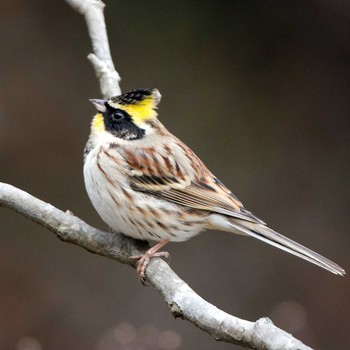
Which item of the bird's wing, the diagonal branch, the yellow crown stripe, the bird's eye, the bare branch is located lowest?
the diagonal branch

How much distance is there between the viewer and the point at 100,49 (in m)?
5.08

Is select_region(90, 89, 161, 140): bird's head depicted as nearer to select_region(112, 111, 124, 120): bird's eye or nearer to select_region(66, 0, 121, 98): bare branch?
select_region(112, 111, 124, 120): bird's eye

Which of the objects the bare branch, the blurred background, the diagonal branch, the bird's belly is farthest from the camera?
the blurred background

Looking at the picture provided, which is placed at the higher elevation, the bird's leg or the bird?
the bird

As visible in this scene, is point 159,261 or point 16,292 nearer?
point 159,261

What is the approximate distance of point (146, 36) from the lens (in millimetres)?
7645

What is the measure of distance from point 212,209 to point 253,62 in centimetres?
346

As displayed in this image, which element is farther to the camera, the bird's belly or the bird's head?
the bird's head

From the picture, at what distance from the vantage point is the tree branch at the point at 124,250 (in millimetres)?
3062

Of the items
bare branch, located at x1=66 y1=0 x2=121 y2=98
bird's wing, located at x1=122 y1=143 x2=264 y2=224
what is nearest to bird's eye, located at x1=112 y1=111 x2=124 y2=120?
bird's wing, located at x1=122 y1=143 x2=264 y2=224

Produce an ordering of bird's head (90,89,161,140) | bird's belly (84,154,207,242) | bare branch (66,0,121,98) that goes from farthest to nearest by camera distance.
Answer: bare branch (66,0,121,98) → bird's head (90,89,161,140) → bird's belly (84,154,207,242)

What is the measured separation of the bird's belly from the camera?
4.37 metres

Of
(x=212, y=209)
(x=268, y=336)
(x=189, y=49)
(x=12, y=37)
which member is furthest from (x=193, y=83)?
(x=268, y=336)

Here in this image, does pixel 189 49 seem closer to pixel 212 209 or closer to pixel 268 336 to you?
pixel 212 209
